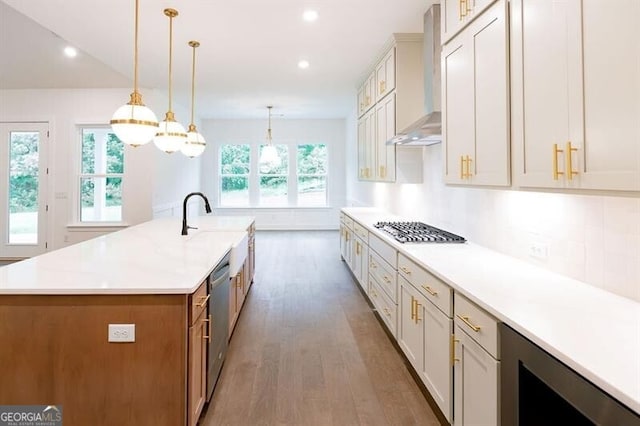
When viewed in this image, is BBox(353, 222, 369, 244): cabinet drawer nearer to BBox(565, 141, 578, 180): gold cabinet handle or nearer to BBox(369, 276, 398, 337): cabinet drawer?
BBox(369, 276, 398, 337): cabinet drawer

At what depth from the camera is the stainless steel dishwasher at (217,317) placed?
2.27 m

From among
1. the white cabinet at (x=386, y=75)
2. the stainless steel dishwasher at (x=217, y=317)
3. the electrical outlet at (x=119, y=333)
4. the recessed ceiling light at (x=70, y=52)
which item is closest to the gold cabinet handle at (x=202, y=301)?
the stainless steel dishwasher at (x=217, y=317)

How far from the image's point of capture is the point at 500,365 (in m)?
1.42

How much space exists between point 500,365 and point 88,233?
273 inches

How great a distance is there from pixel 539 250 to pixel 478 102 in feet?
2.96

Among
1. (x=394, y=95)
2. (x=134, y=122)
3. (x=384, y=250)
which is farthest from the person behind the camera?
(x=394, y=95)

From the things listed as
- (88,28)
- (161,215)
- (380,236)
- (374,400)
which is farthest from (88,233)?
(374,400)

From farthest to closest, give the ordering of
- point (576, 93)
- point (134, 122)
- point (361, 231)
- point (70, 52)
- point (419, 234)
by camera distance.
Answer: point (70, 52) < point (361, 231) < point (419, 234) < point (134, 122) < point (576, 93)

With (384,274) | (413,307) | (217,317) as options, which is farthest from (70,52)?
(413,307)

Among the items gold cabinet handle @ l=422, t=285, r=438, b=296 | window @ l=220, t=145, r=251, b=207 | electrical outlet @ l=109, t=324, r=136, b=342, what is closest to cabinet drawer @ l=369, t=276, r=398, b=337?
gold cabinet handle @ l=422, t=285, r=438, b=296

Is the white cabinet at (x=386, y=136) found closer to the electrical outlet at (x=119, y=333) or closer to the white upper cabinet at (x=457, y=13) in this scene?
the white upper cabinet at (x=457, y=13)

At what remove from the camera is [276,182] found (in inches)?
408

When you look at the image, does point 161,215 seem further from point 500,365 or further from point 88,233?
point 500,365

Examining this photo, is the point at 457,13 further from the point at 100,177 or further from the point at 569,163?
the point at 100,177
